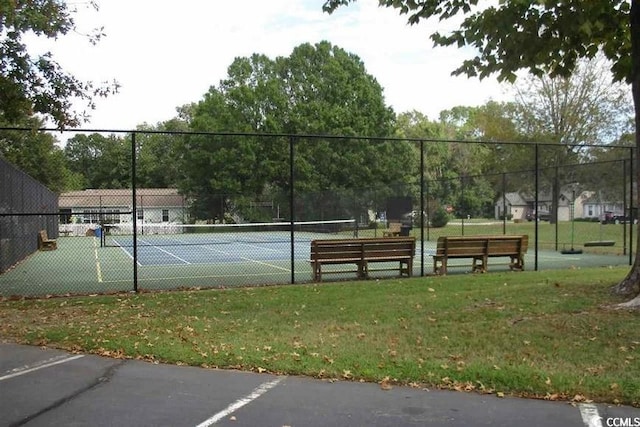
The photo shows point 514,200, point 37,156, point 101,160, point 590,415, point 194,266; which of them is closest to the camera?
point 590,415

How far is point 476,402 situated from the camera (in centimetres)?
512

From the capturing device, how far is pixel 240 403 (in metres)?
5.15

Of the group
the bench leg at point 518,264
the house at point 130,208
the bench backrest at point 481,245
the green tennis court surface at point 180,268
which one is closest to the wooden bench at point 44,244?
the green tennis court surface at point 180,268

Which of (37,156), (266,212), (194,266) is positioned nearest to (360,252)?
(194,266)

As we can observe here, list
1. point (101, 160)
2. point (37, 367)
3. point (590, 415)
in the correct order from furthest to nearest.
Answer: point (101, 160) < point (37, 367) < point (590, 415)

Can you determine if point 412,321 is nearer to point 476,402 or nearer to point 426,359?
point 426,359

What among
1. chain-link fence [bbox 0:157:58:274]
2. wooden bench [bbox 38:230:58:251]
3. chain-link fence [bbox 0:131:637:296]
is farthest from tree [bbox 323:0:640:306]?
wooden bench [bbox 38:230:58:251]

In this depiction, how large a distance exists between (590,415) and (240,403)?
295 centimetres

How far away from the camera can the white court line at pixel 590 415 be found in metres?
4.58

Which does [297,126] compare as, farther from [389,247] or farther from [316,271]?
[316,271]

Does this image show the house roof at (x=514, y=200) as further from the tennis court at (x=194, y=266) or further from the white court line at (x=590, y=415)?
the white court line at (x=590, y=415)

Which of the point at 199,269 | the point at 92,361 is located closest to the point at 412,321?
the point at 92,361

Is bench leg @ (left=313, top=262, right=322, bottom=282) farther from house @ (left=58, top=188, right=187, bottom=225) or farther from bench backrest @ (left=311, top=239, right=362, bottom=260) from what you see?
house @ (left=58, top=188, right=187, bottom=225)

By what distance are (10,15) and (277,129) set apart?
142 feet
